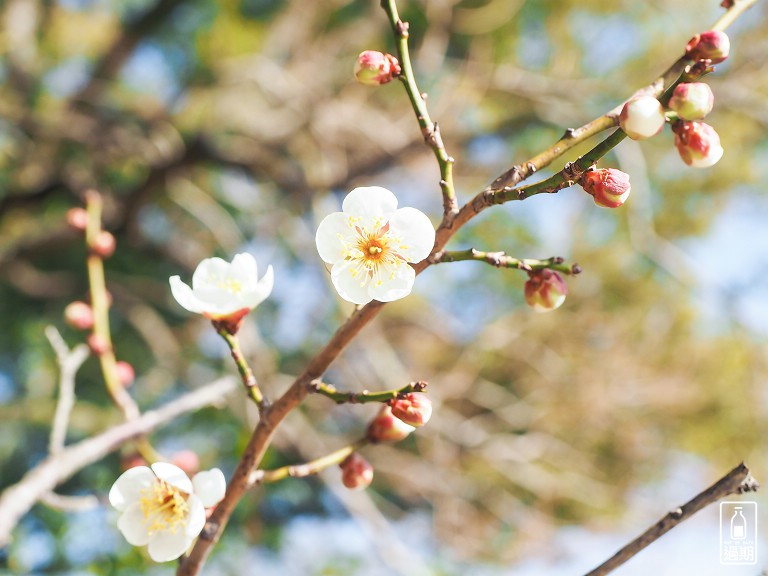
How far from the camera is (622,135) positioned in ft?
1.99

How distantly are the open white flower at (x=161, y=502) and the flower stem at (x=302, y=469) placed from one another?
5 centimetres

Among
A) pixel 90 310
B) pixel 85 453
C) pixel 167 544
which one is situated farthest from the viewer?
pixel 90 310

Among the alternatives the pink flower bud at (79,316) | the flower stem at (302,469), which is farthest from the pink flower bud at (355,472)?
the pink flower bud at (79,316)

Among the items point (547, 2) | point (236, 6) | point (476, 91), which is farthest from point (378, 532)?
point (236, 6)

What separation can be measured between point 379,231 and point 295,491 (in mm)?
4201

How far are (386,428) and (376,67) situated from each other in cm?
46

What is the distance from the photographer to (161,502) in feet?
2.85

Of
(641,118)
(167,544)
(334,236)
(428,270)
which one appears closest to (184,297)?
(334,236)

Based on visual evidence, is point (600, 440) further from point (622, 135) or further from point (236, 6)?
point (622, 135)

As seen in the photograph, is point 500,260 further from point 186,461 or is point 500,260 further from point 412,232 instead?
point 186,461

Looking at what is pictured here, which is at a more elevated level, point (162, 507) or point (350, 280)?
point (350, 280)

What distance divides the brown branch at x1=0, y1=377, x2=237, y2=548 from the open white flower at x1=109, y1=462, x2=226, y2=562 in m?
0.17

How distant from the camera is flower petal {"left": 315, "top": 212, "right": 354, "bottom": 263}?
33.0 inches

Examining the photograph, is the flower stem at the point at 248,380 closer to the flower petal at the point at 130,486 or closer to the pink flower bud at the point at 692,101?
the flower petal at the point at 130,486
